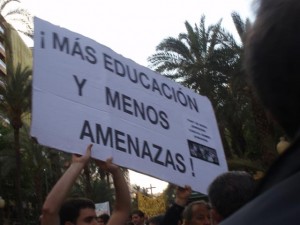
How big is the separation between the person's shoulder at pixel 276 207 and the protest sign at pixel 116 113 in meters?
2.18

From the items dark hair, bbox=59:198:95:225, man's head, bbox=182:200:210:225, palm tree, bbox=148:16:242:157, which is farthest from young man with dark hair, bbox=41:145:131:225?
palm tree, bbox=148:16:242:157

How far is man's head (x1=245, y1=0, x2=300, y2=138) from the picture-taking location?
0.83 m

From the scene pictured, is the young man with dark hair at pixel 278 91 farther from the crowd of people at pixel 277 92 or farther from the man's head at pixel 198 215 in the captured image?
the man's head at pixel 198 215

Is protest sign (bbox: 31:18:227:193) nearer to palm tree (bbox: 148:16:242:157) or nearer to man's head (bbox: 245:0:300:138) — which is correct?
man's head (bbox: 245:0:300:138)

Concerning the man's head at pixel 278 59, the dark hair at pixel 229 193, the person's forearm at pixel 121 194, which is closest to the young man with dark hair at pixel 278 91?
the man's head at pixel 278 59

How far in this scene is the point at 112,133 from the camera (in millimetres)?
3209

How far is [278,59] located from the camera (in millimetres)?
837

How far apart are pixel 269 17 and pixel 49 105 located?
224cm

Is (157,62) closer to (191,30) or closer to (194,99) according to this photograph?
(191,30)

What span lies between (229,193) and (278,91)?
1648 mm

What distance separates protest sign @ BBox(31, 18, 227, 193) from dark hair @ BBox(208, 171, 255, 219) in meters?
0.76

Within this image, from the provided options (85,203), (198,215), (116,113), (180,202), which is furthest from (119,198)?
(198,215)

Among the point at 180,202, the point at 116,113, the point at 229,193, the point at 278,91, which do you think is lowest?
the point at 278,91

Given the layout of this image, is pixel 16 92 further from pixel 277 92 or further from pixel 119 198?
pixel 277 92
